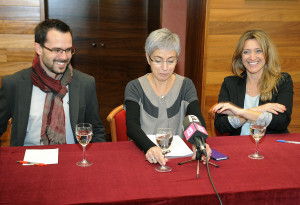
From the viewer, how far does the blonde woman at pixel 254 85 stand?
2364 millimetres

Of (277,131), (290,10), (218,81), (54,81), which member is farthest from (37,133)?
(290,10)

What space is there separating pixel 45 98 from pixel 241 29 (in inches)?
92.0

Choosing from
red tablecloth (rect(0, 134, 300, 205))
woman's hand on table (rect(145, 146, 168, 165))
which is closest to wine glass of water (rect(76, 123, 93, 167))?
red tablecloth (rect(0, 134, 300, 205))

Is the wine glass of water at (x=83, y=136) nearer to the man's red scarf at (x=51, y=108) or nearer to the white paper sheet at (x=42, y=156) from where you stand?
the white paper sheet at (x=42, y=156)

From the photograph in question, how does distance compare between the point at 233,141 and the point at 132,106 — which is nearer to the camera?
the point at 233,141

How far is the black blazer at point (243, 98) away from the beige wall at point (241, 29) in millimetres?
1125

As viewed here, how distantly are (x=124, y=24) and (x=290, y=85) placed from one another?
110 inches

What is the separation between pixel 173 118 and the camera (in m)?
2.32

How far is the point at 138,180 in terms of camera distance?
4.89ft

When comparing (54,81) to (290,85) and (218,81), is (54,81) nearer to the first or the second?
(290,85)

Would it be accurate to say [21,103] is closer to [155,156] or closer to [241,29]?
[155,156]

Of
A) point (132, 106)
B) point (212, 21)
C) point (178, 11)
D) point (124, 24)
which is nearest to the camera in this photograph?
point (132, 106)

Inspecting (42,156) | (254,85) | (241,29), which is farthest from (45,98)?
(241,29)

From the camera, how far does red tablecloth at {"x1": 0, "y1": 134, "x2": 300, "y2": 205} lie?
1357 millimetres
